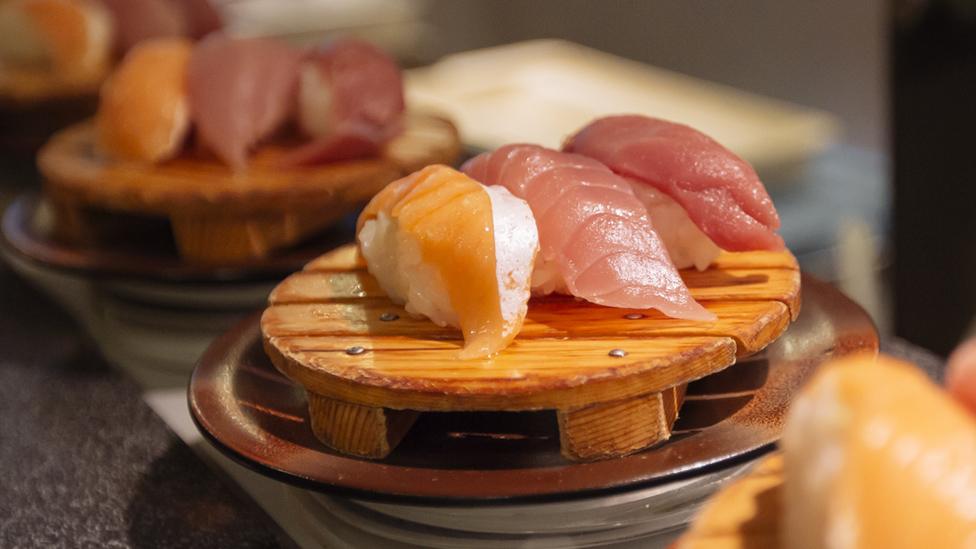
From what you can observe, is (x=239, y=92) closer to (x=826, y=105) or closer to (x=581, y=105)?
(x=581, y=105)

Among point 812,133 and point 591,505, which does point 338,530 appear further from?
point 812,133

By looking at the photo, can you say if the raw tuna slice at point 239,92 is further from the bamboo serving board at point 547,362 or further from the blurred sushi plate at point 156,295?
the bamboo serving board at point 547,362

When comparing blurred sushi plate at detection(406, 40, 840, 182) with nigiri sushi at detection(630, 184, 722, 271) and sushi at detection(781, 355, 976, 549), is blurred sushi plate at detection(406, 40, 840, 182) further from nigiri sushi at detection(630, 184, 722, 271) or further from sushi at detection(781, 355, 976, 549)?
sushi at detection(781, 355, 976, 549)

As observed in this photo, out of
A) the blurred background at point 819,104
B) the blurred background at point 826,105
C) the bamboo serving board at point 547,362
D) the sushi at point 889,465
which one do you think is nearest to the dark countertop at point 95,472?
the bamboo serving board at point 547,362

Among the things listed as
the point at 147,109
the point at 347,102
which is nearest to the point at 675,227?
the point at 347,102

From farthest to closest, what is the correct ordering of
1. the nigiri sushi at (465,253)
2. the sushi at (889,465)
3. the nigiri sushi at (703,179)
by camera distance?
the nigiri sushi at (703,179), the nigiri sushi at (465,253), the sushi at (889,465)

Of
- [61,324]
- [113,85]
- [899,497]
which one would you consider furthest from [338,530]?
[113,85]
